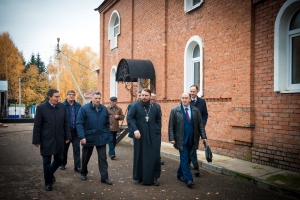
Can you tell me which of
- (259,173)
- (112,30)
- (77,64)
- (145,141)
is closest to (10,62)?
(77,64)

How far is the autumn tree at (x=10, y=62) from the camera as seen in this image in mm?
36594

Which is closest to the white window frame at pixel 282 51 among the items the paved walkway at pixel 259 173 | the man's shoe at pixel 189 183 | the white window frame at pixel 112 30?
the paved walkway at pixel 259 173

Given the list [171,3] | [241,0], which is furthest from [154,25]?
[241,0]

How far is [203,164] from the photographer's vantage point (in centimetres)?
688

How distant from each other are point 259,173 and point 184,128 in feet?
6.64

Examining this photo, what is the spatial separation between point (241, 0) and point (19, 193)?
713cm

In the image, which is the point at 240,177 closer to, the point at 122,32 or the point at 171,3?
the point at 171,3

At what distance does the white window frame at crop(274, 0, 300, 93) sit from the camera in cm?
616

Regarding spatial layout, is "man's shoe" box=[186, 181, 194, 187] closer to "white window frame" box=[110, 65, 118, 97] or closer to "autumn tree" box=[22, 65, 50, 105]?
"white window frame" box=[110, 65, 118, 97]

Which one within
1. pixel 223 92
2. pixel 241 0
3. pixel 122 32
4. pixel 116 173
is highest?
pixel 122 32

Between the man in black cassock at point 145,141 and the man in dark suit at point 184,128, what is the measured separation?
36 centimetres

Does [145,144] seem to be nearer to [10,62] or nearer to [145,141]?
[145,141]

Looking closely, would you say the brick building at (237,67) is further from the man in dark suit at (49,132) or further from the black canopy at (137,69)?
the man in dark suit at (49,132)

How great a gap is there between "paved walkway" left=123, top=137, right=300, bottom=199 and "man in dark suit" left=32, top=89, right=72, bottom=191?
3803 millimetres
